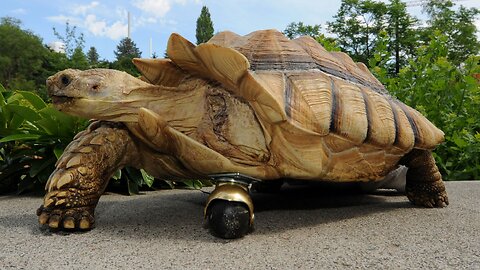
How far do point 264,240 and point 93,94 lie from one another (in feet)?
2.92

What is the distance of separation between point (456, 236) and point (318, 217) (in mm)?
614

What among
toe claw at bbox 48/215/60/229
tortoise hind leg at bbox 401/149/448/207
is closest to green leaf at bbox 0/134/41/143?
toe claw at bbox 48/215/60/229

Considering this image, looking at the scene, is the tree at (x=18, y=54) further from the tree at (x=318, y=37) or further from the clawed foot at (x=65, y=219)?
the clawed foot at (x=65, y=219)

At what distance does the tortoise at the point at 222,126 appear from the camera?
63.4 inches

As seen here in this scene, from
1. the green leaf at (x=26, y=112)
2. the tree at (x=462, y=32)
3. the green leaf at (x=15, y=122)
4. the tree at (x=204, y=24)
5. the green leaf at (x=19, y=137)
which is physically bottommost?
the green leaf at (x=19, y=137)

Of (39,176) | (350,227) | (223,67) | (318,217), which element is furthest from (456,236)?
(39,176)

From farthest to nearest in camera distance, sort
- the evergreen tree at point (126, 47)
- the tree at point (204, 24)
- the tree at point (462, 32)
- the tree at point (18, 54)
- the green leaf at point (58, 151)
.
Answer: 1. the evergreen tree at point (126, 47)
2. the tree at point (18, 54)
3. the tree at point (204, 24)
4. the tree at point (462, 32)
5. the green leaf at point (58, 151)

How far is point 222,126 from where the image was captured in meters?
1.72

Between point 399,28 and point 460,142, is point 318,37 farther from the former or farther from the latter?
point 399,28

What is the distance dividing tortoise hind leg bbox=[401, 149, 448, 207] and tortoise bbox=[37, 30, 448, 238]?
0.55 metres

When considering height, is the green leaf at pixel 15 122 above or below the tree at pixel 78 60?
below

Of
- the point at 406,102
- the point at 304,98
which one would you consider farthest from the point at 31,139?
the point at 406,102

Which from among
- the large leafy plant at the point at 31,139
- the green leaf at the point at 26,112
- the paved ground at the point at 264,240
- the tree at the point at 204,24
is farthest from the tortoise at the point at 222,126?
the tree at the point at 204,24

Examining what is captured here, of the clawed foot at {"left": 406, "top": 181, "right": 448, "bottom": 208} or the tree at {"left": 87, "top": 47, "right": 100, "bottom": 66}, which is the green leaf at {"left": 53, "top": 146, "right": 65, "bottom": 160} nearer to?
the clawed foot at {"left": 406, "top": 181, "right": 448, "bottom": 208}
